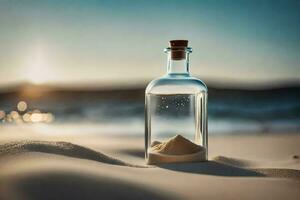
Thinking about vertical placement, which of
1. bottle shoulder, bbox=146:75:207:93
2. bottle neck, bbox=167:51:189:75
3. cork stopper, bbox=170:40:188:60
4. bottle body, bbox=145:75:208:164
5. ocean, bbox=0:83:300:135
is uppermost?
cork stopper, bbox=170:40:188:60

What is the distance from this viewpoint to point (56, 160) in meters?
0.97

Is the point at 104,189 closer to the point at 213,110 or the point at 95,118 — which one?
the point at 95,118

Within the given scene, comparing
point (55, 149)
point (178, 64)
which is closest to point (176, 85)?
point (178, 64)

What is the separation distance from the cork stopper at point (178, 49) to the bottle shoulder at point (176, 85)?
49mm

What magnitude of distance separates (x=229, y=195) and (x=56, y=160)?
13.3 inches

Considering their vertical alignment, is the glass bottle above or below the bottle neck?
below

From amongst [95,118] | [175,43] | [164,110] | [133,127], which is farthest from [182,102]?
[95,118]

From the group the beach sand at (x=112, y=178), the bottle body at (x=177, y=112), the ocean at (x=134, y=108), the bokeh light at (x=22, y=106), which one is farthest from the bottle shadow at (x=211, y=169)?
the bokeh light at (x=22, y=106)

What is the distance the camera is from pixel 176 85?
1262 mm

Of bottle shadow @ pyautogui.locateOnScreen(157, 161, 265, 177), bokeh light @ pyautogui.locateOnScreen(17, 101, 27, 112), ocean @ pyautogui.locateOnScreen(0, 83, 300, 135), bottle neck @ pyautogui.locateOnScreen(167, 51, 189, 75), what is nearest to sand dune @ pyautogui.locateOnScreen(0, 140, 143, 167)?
bottle shadow @ pyautogui.locateOnScreen(157, 161, 265, 177)

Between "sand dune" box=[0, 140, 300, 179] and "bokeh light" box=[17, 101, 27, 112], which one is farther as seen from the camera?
"bokeh light" box=[17, 101, 27, 112]

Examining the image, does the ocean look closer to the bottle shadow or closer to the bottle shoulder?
the bottle shoulder

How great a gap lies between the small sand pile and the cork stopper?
20cm

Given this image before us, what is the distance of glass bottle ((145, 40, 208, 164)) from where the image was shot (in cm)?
125
